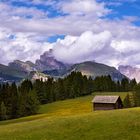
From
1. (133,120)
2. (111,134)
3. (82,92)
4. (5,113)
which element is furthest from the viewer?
(82,92)

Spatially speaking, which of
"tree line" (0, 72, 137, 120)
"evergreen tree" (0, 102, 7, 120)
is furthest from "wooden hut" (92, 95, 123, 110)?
"evergreen tree" (0, 102, 7, 120)

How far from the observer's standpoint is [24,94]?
13475 centimetres

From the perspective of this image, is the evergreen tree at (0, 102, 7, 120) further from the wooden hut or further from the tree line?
the wooden hut

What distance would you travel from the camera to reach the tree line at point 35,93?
128875 mm

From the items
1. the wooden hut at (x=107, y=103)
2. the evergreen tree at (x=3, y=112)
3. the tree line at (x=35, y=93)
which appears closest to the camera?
the wooden hut at (x=107, y=103)

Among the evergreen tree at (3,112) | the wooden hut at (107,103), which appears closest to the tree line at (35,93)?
the evergreen tree at (3,112)

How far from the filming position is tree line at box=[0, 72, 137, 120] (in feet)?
423

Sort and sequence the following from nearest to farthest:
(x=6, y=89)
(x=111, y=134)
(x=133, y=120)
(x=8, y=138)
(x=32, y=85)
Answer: (x=111, y=134) → (x=8, y=138) → (x=133, y=120) → (x=6, y=89) → (x=32, y=85)

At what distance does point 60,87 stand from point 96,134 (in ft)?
448

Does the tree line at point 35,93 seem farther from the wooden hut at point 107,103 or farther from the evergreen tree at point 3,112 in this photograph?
the wooden hut at point 107,103

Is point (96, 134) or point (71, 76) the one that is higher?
point (71, 76)

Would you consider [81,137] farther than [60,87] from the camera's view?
No

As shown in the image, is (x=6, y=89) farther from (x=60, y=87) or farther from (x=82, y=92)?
(x=82, y=92)

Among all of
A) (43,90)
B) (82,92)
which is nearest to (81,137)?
(43,90)
